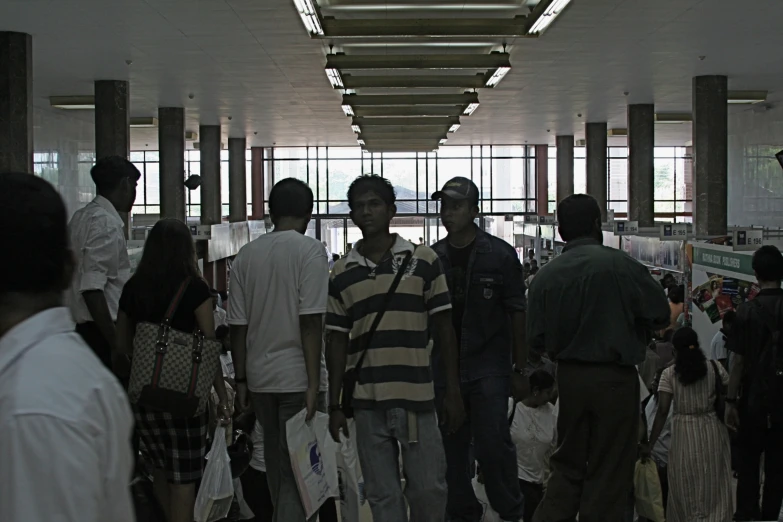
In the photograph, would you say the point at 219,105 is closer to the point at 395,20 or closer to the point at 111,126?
the point at 111,126

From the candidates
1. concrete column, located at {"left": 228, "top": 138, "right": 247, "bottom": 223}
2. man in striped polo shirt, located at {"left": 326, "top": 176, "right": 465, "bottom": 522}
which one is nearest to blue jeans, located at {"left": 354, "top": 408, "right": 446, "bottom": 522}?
man in striped polo shirt, located at {"left": 326, "top": 176, "right": 465, "bottom": 522}

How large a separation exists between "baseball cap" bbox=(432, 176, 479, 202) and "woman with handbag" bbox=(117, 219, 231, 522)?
1.29 m

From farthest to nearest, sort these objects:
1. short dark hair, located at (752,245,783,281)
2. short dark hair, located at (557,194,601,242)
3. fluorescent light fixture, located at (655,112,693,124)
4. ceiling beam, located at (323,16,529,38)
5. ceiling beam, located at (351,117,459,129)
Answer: fluorescent light fixture, located at (655,112,693,124)
ceiling beam, located at (351,117,459,129)
ceiling beam, located at (323,16,529,38)
short dark hair, located at (752,245,783,281)
short dark hair, located at (557,194,601,242)

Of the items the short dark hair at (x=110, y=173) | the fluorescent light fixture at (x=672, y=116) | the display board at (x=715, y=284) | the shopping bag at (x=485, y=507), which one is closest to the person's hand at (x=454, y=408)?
the shopping bag at (x=485, y=507)

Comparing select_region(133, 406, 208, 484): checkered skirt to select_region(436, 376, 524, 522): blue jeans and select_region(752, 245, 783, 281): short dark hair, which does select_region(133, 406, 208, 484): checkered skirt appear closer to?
select_region(436, 376, 524, 522): blue jeans

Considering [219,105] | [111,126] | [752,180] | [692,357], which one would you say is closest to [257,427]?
[692,357]

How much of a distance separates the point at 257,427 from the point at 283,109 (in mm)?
18684

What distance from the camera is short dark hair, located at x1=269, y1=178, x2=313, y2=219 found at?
4277 millimetres

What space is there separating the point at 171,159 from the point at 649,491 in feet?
62.4

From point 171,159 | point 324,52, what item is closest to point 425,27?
point 324,52

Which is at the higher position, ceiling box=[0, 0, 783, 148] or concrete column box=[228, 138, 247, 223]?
ceiling box=[0, 0, 783, 148]

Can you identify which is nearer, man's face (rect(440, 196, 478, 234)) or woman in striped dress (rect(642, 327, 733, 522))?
man's face (rect(440, 196, 478, 234))

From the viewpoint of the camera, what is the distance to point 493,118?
26000 millimetres

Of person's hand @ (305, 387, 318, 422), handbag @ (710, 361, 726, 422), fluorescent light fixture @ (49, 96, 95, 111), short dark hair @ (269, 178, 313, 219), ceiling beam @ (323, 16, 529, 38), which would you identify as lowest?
handbag @ (710, 361, 726, 422)
